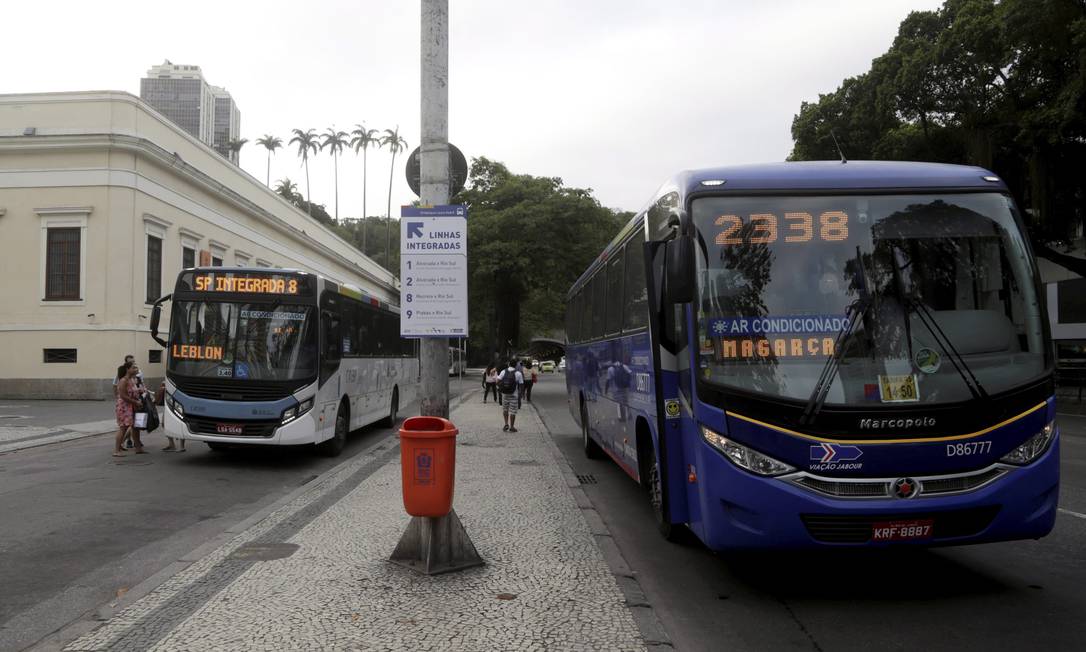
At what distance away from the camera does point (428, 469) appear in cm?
547

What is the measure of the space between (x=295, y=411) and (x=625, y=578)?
7052mm

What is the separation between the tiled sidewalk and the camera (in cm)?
432

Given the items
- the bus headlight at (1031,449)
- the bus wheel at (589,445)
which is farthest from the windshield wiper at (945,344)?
the bus wheel at (589,445)

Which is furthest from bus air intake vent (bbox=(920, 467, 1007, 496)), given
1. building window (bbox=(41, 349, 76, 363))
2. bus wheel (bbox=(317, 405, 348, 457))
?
building window (bbox=(41, 349, 76, 363))

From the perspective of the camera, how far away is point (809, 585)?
5.57 metres

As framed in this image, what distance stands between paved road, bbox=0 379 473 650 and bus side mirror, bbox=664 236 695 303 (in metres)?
4.30

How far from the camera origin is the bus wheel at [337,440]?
42.1 feet

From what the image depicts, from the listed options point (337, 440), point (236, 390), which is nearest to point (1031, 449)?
point (236, 390)

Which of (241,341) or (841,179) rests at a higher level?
(841,179)

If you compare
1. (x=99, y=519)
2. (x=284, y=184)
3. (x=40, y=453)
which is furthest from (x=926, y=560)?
(x=284, y=184)

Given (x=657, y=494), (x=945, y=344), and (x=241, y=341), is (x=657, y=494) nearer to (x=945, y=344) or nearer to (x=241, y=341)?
(x=945, y=344)

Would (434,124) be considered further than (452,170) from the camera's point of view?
No

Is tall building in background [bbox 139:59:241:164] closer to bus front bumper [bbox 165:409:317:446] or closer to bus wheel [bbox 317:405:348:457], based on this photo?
bus wheel [bbox 317:405:348:457]

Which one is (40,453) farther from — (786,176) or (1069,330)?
(1069,330)
